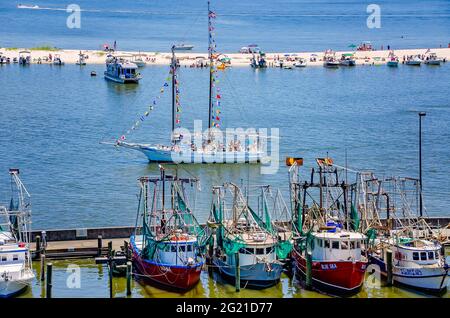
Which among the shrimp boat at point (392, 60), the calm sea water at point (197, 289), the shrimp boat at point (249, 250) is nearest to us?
the calm sea water at point (197, 289)

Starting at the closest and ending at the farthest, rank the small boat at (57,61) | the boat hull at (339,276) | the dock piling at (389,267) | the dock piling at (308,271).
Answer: the boat hull at (339,276) → the dock piling at (308,271) → the dock piling at (389,267) → the small boat at (57,61)

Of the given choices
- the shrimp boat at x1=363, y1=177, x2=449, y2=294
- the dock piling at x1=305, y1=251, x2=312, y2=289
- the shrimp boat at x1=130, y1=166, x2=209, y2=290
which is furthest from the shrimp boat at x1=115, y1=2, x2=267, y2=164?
the dock piling at x1=305, y1=251, x2=312, y2=289

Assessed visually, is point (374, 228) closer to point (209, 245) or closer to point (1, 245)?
point (209, 245)

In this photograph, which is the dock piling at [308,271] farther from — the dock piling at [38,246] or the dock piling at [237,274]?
the dock piling at [38,246]

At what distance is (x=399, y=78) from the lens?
144m

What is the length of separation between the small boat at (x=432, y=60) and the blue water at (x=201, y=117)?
4.15 metres

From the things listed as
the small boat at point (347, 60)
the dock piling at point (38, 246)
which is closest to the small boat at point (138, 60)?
the small boat at point (347, 60)

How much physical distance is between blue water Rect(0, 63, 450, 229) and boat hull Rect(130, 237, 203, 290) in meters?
15.1

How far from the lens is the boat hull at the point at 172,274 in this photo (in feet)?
144

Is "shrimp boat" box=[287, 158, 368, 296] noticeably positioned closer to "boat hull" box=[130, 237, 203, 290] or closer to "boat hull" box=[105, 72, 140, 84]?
"boat hull" box=[130, 237, 203, 290]

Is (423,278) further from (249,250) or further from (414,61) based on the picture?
(414,61)

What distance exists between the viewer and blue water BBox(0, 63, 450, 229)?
7000 cm
